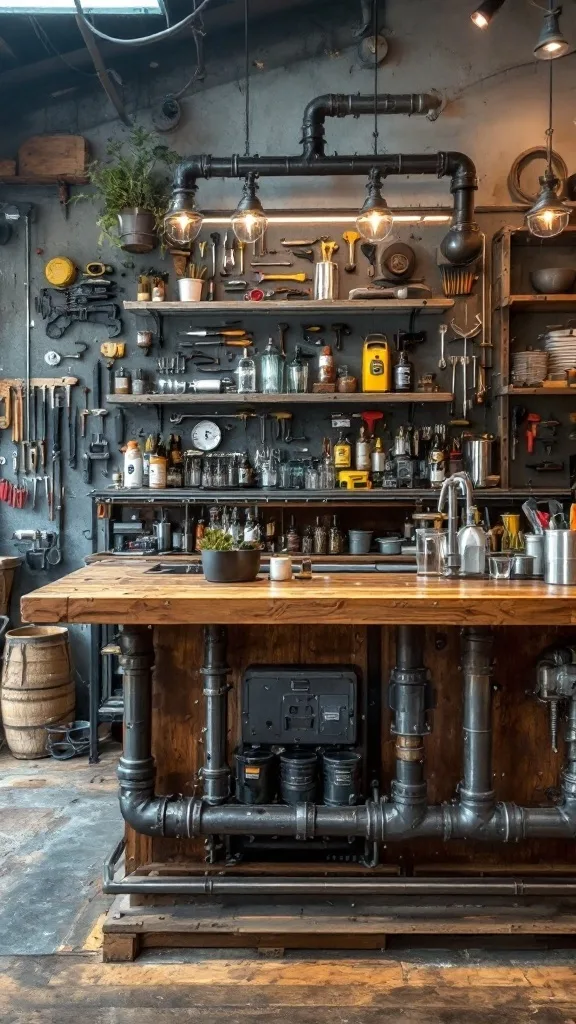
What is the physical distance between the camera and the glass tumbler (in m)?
2.59

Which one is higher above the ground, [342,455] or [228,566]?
[342,455]

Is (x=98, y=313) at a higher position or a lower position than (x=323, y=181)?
lower

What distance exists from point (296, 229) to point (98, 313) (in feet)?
4.59

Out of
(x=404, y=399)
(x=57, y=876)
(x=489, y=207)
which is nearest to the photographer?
(x=57, y=876)

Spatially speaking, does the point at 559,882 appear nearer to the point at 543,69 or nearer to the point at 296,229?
the point at 296,229

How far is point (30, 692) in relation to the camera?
4043mm

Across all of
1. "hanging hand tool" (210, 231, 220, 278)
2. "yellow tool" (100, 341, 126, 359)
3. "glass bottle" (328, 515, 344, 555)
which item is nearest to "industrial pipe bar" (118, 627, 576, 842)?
"glass bottle" (328, 515, 344, 555)

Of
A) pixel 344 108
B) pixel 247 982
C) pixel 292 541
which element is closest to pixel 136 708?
pixel 247 982

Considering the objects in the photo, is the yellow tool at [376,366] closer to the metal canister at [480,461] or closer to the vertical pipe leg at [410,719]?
the metal canister at [480,461]

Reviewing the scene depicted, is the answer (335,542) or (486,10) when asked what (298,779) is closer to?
(335,542)

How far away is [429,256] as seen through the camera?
4656mm

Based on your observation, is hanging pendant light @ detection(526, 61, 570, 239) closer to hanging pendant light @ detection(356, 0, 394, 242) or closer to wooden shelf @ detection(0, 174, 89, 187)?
hanging pendant light @ detection(356, 0, 394, 242)

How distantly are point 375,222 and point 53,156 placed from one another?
2.39 metres

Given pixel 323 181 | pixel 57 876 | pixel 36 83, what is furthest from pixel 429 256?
pixel 57 876
